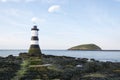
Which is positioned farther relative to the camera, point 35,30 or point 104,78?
point 35,30

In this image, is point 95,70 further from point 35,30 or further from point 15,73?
point 35,30

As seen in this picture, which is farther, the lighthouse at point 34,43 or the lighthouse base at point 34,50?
the lighthouse base at point 34,50

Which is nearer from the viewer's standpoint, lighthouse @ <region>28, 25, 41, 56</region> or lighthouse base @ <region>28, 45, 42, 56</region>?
lighthouse @ <region>28, 25, 41, 56</region>

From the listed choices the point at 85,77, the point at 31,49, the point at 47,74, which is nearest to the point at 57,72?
the point at 47,74

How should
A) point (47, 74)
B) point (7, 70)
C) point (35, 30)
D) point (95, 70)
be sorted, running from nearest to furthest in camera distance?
1. point (47, 74)
2. point (7, 70)
3. point (95, 70)
4. point (35, 30)

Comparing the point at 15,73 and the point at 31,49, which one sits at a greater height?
the point at 31,49

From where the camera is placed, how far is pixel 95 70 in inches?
1320

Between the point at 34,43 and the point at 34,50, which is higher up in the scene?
the point at 34,43

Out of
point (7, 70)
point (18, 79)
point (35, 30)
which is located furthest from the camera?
point (35, 30)

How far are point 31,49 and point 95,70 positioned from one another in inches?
739

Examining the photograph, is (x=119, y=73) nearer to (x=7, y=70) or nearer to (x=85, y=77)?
(x=85, y=77)

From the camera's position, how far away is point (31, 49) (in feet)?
165

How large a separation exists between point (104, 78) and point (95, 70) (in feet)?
18.9

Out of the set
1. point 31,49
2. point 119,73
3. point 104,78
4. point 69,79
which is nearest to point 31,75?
point 69,79
